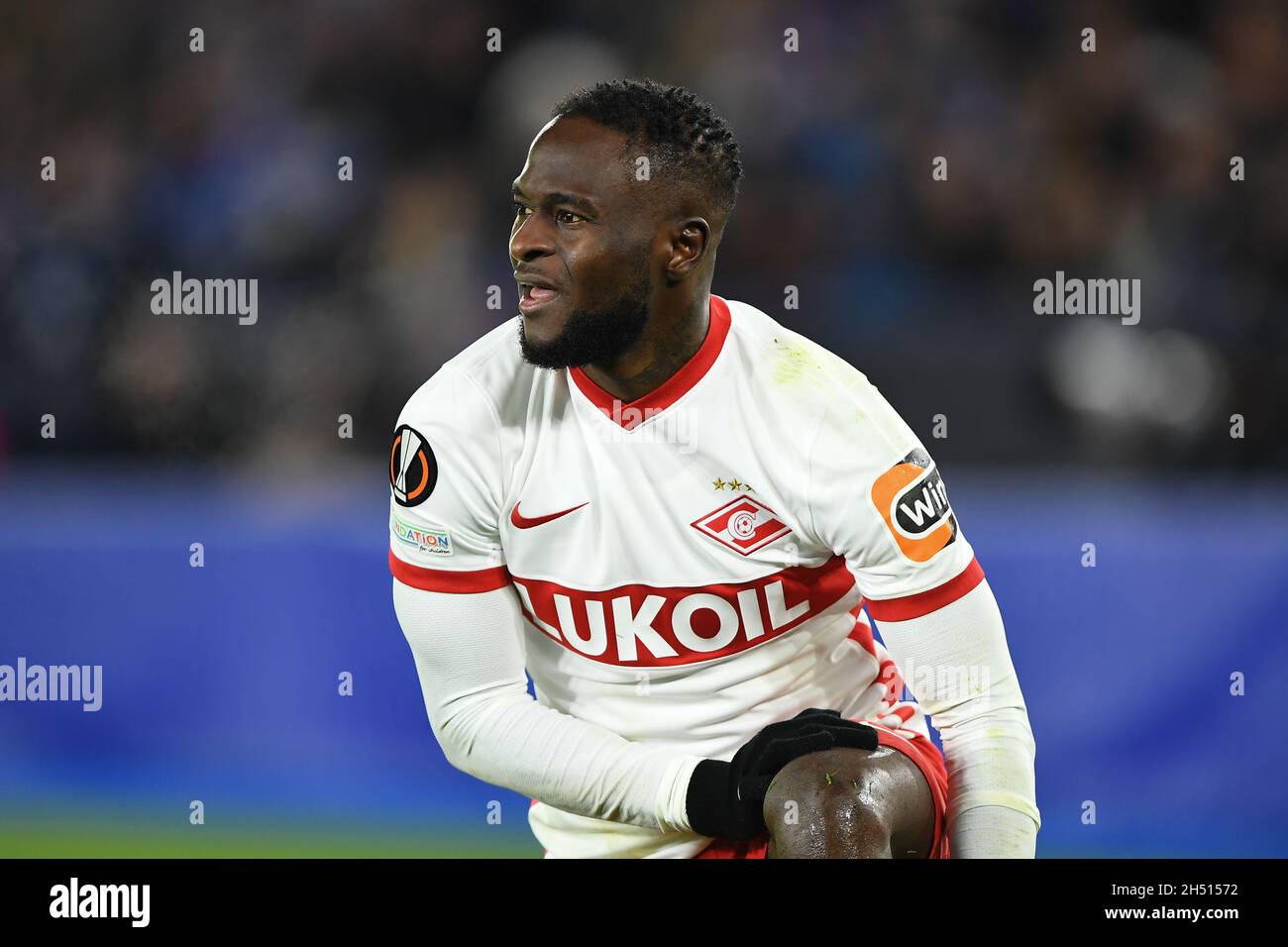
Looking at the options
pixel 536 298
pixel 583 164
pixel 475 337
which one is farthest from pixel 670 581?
pixel 475 337

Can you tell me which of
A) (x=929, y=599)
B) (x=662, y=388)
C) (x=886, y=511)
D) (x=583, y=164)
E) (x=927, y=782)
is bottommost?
(x=927, y=782)

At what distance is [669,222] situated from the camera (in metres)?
2.39

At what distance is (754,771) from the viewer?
7.40ft

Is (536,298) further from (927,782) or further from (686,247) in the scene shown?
(927,782)

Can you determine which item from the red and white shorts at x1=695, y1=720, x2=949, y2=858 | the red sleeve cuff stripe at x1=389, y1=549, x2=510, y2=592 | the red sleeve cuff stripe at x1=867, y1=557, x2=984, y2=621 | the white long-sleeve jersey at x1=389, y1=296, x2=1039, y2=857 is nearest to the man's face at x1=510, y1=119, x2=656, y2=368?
the white long-sleeve jersey at x1=389, y1=296, x2=1039, y2=857

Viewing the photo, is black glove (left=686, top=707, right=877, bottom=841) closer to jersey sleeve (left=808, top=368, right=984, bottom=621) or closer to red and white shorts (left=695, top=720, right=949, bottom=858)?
red and white shorts (left=695, top=720, right=949, bottom=858)

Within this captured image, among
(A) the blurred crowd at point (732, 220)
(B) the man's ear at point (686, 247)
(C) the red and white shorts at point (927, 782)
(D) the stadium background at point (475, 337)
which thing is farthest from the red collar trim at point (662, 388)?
(A) the blurred crowd at point (732, 220)

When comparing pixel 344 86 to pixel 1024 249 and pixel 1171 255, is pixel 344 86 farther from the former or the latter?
pixel 1171 255

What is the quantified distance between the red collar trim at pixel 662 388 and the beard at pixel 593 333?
74 millimetres

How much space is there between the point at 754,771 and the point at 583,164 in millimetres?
939

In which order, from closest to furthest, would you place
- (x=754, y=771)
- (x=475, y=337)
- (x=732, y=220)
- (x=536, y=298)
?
(x=754, y=771) < (x=536, y=298) < (x=475, y=337) < (x=732, y=220)

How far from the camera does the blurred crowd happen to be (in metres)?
4.38

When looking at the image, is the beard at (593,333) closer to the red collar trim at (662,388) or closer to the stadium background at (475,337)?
the red collar trim at (662,388)
